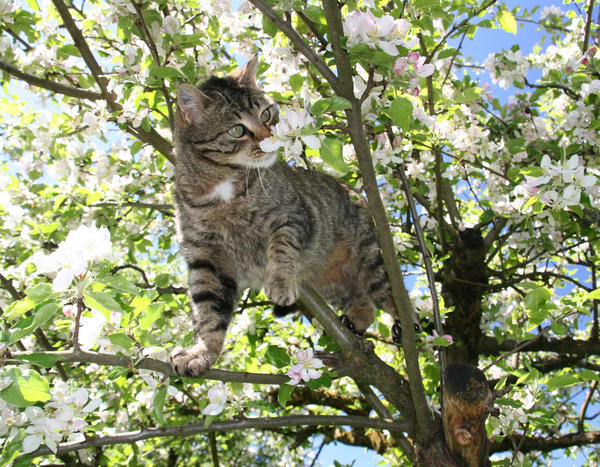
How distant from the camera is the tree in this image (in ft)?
5.02

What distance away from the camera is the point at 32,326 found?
1.24m

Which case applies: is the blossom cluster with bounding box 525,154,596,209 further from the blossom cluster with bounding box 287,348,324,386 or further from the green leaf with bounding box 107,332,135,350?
the green leaf with bounding box 107,332,135,350

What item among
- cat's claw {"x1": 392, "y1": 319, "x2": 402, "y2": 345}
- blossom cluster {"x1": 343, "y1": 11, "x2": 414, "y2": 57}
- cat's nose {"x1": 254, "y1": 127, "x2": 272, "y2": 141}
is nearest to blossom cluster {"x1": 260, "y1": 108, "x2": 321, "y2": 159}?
blossom cluster {"x1": 343, "y1": 11, "x2": 414, "y2": 57}

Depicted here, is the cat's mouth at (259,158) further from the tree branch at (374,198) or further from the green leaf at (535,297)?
the green leaf at (535,297)

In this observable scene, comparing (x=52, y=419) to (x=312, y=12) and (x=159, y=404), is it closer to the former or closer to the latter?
(x=159, y=404)

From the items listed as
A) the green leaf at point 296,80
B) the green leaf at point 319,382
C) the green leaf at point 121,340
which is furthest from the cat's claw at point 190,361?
the green leaf at point 296,80

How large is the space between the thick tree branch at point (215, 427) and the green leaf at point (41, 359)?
0.63m

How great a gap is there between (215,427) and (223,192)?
1.31m

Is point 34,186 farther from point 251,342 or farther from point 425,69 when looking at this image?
point 425,69

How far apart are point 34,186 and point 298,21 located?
2.36m

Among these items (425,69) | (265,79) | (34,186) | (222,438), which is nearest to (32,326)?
(425,69)

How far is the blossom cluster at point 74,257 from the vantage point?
1237 mm

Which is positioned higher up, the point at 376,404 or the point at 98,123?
the point at 98,123

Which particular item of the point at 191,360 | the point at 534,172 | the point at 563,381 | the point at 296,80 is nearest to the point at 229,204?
the point at 296,80
